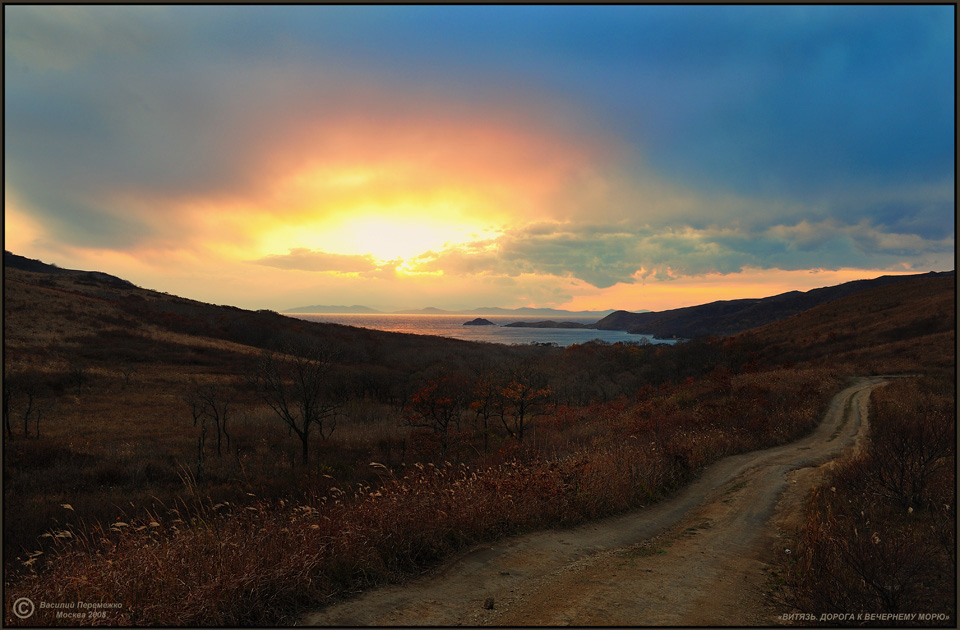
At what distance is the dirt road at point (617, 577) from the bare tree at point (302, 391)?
1838 centimetres

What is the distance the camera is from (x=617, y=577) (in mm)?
5934

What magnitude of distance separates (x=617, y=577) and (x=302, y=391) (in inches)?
1186

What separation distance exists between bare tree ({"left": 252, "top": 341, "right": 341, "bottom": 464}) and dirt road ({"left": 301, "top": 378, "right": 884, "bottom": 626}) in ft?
60.3

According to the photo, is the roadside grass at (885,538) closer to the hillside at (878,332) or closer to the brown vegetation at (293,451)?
the brown vegetation at (293,451)

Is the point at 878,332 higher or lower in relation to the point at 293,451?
higher

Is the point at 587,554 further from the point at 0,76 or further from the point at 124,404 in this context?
the point at 124,404

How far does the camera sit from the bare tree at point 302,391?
23484 mm

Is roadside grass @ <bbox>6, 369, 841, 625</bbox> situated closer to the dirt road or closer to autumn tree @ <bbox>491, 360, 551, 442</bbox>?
the dirt road

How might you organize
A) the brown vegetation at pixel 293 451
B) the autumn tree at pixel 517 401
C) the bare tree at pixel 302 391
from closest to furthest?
the brown vegetation at pixel 293 451 → the bare tree at pixel 302 391 → the autumn tree at pixel 517 401

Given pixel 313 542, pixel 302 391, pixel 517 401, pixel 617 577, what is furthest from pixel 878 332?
pixel 313 542

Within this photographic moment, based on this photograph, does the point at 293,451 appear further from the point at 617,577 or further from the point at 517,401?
the point at 617,577

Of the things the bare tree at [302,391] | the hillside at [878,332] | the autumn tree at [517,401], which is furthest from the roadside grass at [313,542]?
the hillside at [878,332]

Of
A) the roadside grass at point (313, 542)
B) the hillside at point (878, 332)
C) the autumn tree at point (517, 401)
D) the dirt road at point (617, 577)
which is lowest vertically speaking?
the autumn tree at point (517, 401)

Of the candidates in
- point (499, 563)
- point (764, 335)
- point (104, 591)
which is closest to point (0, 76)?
point (104, 591)
